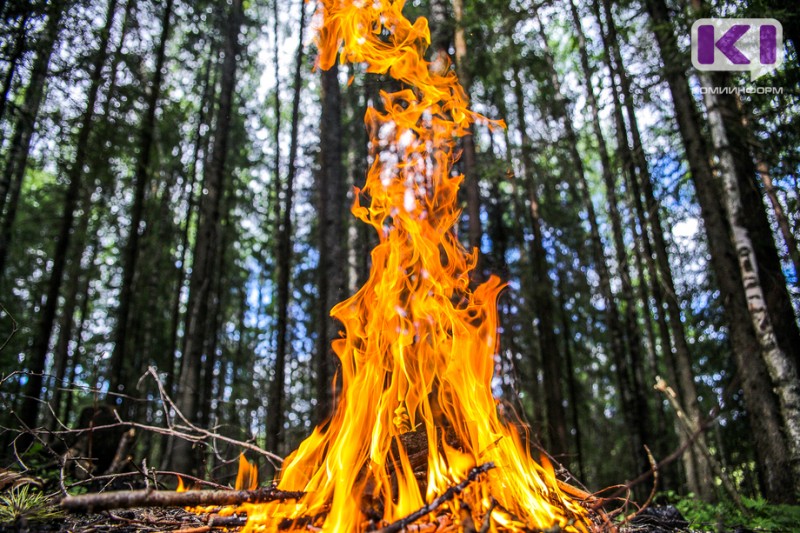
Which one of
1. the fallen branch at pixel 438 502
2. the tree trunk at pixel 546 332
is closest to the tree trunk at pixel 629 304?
the tree trunk at pixel 546 332

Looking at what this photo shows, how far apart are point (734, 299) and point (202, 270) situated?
895 centimetres

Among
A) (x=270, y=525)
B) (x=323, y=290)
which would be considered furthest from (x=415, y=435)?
(x=323, y=290)

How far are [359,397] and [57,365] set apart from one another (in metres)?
14.8

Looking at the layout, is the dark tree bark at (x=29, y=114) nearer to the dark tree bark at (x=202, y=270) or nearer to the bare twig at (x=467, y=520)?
the dark tree bark at (x=202, y=270)

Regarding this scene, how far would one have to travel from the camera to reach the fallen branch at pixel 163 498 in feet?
7.88

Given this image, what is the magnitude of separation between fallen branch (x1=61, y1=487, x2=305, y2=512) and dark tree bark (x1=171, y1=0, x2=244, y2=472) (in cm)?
566

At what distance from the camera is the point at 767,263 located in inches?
291

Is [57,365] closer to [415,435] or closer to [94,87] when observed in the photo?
[94,87]

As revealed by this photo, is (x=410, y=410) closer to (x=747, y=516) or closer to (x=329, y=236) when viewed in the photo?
(x=747, y=516)

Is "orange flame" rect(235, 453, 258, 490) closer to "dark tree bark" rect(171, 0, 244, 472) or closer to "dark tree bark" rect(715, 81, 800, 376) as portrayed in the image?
"dark tree bark" rect(171, 0, 244, 472)

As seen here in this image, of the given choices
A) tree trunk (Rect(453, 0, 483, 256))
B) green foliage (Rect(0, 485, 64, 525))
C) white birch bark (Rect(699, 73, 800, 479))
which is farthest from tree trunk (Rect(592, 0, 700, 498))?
green foliage (Rect(0, 485, 64, 525))

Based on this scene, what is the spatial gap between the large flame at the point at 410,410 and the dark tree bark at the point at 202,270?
18.0 ft

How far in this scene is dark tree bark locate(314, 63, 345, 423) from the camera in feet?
28.2

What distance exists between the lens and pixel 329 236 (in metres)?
9.07
